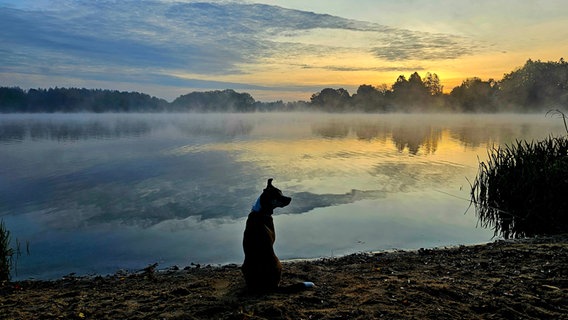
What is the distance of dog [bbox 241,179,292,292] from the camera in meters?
5.23

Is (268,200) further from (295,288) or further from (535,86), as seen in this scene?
(535,86)

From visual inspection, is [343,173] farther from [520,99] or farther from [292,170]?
[520,99]

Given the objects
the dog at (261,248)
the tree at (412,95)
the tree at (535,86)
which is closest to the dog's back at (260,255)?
the dog at (261,248)

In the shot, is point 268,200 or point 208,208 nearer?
point 268,200

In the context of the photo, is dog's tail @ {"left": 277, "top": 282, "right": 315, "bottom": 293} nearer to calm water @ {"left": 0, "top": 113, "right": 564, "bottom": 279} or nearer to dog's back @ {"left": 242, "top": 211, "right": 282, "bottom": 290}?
dog's back @ {"left": 242, "top": 211, "right": 282, "bottom": 290}

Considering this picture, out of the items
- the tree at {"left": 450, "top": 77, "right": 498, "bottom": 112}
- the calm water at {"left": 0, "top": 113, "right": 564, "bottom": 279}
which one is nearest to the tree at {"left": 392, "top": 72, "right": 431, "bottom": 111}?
the tree at {"left": 450, "top": 77, "right": 498, "bottom": 112}

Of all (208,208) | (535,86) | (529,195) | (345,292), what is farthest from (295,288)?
(535,86)

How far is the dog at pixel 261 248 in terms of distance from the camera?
5.23 metres

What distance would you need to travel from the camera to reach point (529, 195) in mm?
11742

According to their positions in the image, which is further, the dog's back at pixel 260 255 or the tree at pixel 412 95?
the tree at pixel 412 95

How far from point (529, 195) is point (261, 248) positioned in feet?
33.8

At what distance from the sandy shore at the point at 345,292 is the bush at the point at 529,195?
14.1 feet

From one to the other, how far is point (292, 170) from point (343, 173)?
287 cm

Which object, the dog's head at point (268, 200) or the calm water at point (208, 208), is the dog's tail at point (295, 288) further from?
the calm water at point (208, 208)
